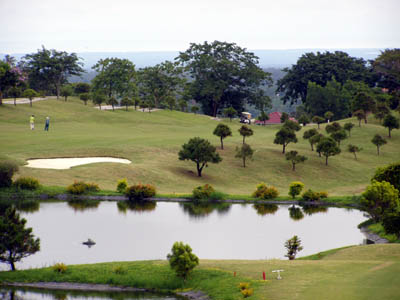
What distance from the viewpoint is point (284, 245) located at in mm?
39469

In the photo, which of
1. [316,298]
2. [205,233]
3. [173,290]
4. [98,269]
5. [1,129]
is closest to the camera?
[316,298]

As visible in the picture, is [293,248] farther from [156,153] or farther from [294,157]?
[156,153]

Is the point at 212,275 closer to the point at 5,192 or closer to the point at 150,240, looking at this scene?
the point at 150,240

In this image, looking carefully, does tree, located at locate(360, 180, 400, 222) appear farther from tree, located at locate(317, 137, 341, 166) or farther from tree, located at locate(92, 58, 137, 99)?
tree, located at locate(92, 58, 137, 99)

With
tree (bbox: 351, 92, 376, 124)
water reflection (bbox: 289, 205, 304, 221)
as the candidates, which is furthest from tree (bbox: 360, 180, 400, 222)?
tree (bbox: 351, 92, 376, 124)

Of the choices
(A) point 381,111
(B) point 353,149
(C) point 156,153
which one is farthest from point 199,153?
(A) point 381,111

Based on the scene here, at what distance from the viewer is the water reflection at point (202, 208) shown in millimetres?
48812

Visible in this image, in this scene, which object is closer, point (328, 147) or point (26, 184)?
point (26, 184)

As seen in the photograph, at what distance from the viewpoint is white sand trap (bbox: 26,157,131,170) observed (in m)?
58.8

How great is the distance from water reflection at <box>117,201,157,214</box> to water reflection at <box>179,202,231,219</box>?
259 cm

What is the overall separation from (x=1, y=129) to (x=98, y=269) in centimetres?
4772

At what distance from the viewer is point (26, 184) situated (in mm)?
51312

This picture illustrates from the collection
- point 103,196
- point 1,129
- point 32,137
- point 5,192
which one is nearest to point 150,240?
point 103,196

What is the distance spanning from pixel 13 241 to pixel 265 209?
2490 centimetres
